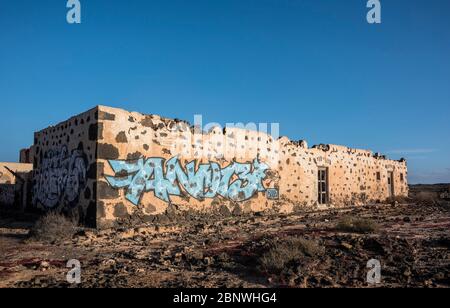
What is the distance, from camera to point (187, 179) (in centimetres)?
1151

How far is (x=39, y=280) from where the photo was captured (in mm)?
4742

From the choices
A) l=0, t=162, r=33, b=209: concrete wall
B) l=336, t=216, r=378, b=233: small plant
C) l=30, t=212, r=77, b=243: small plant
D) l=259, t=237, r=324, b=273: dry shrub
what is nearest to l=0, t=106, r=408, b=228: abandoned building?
l=0, t=162, r=33, b=209: concrete wall

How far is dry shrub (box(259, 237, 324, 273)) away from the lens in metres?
5.18

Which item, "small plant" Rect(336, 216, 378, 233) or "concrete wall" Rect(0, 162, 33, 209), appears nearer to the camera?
"small plant" Rect(336, 216, 378, 233)

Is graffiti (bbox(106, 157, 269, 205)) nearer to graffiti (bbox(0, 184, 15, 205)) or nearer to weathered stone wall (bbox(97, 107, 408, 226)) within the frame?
weathered stone wall (bbox(97, 107, 408, 226))

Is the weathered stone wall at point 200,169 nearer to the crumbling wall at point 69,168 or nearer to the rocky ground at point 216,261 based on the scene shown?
the crumbling wall at point 69,168

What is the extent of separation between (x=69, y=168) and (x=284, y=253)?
7983 millimetres

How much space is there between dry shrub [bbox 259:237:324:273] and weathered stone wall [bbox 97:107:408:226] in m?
5.19

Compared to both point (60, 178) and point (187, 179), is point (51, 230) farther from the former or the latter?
point (187, 179)

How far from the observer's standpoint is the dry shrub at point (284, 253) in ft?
17.0

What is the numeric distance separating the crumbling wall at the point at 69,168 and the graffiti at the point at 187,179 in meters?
0.79
